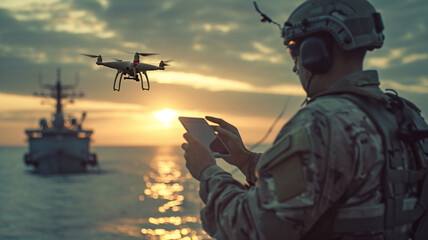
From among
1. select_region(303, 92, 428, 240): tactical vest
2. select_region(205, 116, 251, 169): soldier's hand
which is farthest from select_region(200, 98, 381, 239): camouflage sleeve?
select_region(205, 116, 251, 169): soldier's hand

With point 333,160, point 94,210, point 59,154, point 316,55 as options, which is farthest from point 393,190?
point 59,154

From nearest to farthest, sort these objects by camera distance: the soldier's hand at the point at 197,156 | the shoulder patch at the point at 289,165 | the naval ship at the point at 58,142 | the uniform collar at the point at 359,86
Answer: the shoulder patch at the point at 289,165 → the uniform collar at the point at 359,86 → the soldier's hand at the point at 197,156 → the naval ship at the point at 58,142

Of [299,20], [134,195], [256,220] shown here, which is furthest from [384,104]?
[134,195]

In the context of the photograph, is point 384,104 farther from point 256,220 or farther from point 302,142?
point 256,220

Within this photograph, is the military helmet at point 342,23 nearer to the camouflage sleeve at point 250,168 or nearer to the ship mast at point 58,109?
the camouflage sleeve at point 250,168

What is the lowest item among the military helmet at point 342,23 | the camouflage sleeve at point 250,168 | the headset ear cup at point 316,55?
the camouflage sleeve at point 250,168

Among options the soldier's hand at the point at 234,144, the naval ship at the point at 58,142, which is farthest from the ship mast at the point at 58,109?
the soldier's hand at the point at 234,144

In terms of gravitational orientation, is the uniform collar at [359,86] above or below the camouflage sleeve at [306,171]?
above
